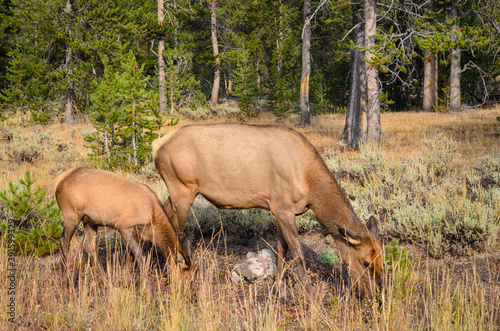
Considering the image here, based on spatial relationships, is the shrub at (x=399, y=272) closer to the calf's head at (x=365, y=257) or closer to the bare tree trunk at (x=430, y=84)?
the calf's head at (x=365, y=257)

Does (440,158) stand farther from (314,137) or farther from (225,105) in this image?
(225,105)

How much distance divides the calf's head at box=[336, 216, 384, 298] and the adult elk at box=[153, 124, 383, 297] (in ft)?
0.03

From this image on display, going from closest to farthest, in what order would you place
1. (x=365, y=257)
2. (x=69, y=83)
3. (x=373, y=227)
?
(x=365, y=257) → (x=373, y=227) → (x=69, y=83)

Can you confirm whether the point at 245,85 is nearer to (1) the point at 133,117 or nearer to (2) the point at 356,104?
(2) the point at 356,104

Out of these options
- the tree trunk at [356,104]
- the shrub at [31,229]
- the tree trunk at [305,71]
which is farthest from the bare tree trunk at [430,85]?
the shrub at [31,229]

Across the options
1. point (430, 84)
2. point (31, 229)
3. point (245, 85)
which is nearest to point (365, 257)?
point (31, 229)

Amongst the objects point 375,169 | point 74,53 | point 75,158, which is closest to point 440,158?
point 375,169

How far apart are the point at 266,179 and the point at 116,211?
1898 mm

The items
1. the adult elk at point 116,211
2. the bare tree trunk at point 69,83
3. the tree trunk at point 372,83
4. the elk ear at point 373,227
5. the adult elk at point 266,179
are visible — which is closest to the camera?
the elk ear at point 373,227

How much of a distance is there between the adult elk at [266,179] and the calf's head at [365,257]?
1 centimetres

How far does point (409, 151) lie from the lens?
41.3 ft

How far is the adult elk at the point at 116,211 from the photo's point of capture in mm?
4953

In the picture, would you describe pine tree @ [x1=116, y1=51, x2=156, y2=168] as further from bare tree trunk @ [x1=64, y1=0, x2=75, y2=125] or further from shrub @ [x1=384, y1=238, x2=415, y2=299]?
Result: bare tree trunk @ [x1=64, y1=0, x2=75, y2=125]

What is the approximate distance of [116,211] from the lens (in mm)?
5039
